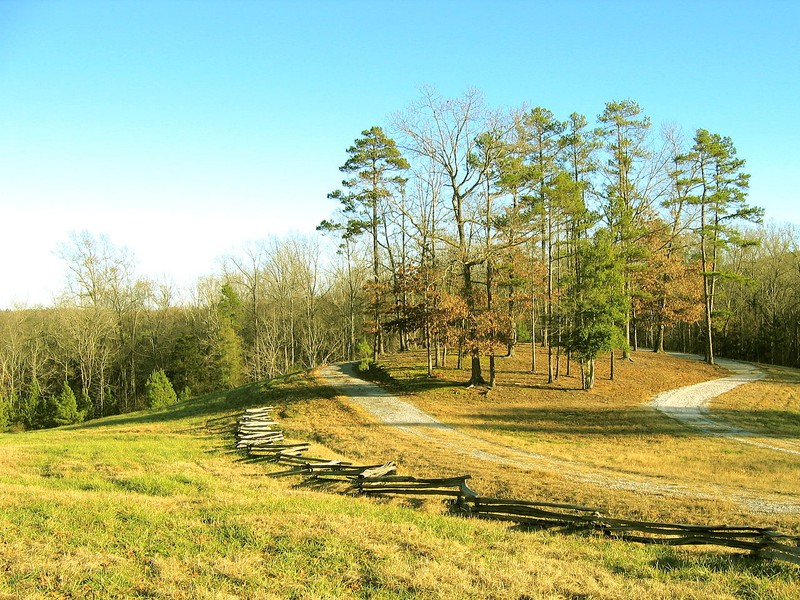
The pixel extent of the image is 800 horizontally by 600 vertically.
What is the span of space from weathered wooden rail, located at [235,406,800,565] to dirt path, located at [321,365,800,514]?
2824 millimetres

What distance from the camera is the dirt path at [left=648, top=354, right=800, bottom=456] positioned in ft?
63.0

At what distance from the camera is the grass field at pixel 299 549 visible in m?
5.73

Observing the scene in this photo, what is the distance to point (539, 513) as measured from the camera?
29.6ft

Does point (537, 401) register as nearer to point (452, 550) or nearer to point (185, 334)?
point (452, 550)

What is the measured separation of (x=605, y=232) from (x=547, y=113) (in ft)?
26.2

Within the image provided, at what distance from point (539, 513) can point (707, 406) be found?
20.2 metres

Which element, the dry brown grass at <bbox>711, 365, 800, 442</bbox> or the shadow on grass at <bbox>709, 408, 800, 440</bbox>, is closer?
the shadow on grass at <bbox>709, 408, 800, 440</bbox>

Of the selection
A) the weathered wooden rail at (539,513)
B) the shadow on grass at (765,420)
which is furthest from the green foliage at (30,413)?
the shadow on grass at (765,420)

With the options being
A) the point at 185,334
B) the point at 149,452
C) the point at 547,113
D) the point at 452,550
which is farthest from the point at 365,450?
the point at 185,334

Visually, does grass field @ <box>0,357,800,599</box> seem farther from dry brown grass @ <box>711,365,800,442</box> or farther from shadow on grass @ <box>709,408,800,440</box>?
dry brown grass @ <box>711,365,800,442</box>

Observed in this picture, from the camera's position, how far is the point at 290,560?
21.0 feet

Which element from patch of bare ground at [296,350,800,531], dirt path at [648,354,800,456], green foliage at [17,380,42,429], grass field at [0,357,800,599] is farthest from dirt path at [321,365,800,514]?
green foliage at [17,380,42,429]

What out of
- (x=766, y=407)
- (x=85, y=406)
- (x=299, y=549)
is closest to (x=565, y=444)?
(x=766, y=407)

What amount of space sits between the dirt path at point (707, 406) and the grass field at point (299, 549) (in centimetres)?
1089
